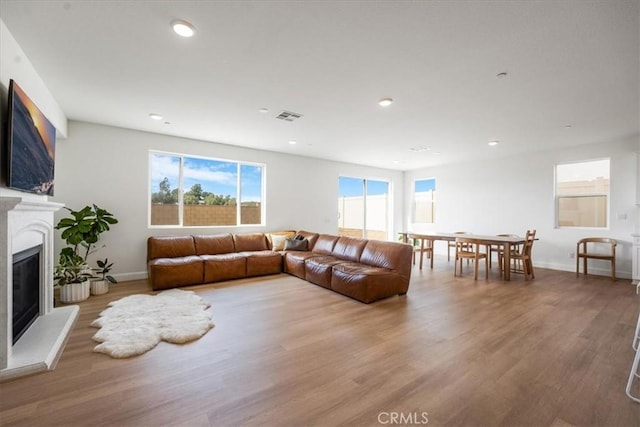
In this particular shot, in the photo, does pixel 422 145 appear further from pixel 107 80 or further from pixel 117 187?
pixel 117 187

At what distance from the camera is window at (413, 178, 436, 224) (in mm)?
8664

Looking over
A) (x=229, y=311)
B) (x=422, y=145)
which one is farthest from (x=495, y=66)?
(x=229, y=311)

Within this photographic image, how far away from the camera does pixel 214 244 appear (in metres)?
5.42

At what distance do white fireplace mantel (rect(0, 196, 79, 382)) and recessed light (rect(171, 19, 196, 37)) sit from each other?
1.74m

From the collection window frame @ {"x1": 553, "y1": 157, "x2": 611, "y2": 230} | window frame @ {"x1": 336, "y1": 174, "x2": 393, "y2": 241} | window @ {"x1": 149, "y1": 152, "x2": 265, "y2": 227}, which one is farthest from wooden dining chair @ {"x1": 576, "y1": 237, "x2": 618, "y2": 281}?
window @ {"x1": 149, "y1": 152, "x2": 265, "y2": 227}

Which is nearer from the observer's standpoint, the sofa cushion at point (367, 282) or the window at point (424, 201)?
the sofa cushion at point (367, 282)

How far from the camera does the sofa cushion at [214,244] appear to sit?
17.3 ft

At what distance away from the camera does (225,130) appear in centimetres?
496

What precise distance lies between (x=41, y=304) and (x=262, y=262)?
3010 mm

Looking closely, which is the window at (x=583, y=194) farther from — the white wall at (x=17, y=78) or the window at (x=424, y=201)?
the white wall at (x=17, y=78)

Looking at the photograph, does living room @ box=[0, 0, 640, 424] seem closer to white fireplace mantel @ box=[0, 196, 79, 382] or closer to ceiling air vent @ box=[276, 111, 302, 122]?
ceiling air vent @ box=[276, 111, 302, 122]

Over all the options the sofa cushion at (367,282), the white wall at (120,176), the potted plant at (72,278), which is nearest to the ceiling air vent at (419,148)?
the sofa cushion at (367,282)

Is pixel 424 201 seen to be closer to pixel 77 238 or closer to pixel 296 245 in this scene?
pixel 296 245

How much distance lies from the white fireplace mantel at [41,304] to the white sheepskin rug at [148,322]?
32 cm
